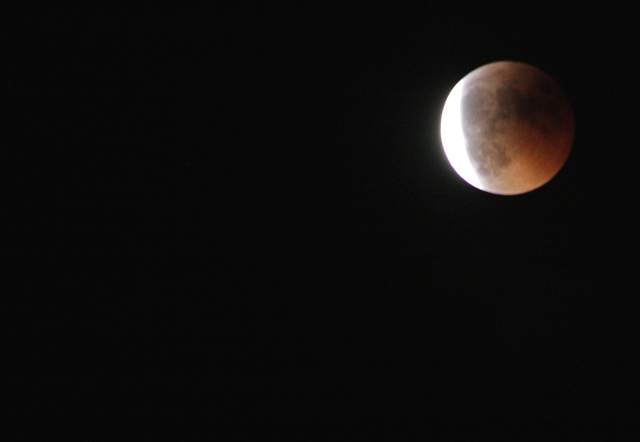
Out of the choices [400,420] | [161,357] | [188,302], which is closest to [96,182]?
[188,302]

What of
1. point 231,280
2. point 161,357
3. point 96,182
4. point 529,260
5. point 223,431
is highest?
point 529,260

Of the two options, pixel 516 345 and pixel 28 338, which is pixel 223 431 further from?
pixel 516 345

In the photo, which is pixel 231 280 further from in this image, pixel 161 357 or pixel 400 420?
pixel 400 420

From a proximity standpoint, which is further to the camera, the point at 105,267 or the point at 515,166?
the point at 105,267

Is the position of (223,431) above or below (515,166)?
below

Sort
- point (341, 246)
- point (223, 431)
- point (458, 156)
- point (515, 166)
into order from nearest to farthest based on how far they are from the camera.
A: 1. point (515, 166)
2. point (458, 156)
3. point (223, 431)
4. point (341, 246)

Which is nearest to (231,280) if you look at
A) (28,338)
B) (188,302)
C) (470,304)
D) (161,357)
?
(188,302)

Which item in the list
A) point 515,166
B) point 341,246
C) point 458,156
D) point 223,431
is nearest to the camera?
point 515,166
